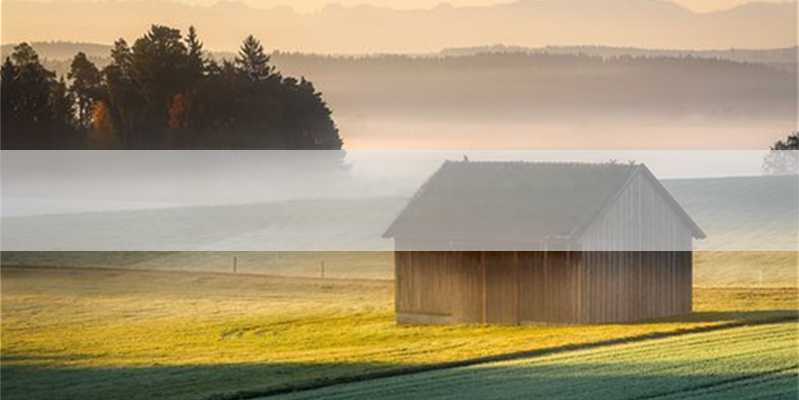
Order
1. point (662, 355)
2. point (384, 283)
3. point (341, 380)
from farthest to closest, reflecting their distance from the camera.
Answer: point (384, 283)
point (662, 355)
point (341, 380)

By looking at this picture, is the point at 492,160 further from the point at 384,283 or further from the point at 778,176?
the point at 778,176

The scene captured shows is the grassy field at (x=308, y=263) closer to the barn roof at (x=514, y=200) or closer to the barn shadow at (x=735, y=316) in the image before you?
the barn roof at (x=514, y=200)

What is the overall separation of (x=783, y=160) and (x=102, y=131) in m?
43.4

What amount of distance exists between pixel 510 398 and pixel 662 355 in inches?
309

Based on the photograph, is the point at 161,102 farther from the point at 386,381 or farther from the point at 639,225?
the point at 386,381

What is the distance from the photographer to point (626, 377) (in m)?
32.6

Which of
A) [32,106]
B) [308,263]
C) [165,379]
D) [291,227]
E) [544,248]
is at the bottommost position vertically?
[165,379]

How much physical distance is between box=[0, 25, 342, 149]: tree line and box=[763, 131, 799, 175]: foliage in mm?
34484

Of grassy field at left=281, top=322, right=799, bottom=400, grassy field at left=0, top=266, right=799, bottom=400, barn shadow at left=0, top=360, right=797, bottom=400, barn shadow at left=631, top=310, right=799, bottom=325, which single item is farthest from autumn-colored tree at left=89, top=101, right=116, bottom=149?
grassy field at left=281, top=322, right=799, bottom=400

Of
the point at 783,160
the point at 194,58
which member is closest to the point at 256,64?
the point at 194,58

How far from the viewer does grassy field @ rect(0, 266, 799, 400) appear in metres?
35.8

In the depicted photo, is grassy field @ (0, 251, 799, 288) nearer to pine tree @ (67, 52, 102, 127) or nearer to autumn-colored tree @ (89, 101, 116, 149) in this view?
pine tree @ (67, 52, 102, 127)

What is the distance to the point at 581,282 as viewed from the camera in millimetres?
49156

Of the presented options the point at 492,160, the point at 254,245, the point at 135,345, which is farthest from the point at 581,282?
the point at 254,245
